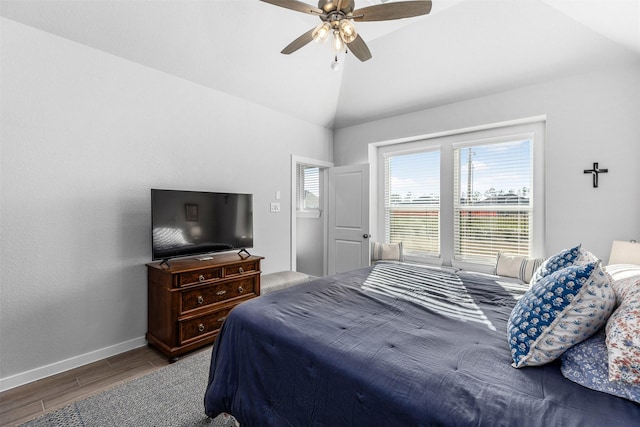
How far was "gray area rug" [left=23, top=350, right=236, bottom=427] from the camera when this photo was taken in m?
1.79

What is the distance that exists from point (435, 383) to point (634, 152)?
3233 mm

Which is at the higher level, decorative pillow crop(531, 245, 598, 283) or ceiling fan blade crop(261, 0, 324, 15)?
ceiling fan blade crop(261, 0, 324, 15)

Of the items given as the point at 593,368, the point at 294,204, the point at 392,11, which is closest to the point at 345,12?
the point at 392,11

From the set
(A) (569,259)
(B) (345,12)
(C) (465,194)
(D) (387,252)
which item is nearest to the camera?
(A) (569,259)

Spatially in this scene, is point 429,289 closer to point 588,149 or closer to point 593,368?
point 593,368

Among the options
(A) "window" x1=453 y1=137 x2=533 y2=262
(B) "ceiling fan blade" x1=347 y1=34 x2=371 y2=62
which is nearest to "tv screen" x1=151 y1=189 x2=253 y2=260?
(B) "ceiling fan blade" x1=347 y1=34 x2=371 y2=62

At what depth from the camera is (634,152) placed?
2672 mm

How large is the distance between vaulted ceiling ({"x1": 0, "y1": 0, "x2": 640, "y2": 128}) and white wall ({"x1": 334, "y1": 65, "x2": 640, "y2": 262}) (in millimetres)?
158

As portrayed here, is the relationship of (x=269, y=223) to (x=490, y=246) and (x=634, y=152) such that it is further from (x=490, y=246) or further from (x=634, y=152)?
(x=634, y=152)

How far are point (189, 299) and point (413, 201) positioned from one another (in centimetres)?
325

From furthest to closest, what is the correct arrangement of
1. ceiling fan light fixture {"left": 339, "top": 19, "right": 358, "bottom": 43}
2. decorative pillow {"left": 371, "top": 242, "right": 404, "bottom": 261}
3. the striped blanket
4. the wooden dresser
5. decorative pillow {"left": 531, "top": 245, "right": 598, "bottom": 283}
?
decorative pillow {"left": 371, "top": 242, "right": 404, "bottom": 261} < the wooden dresser < ceiling fan light fixture {"left": 339, "top": 19, "right": 358, "bottom": 43} < the striped blanket < decorative pillow {"left": 531, "top": 245, "right": 598, "bottom": 283}

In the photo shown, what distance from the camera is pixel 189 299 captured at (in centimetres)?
262

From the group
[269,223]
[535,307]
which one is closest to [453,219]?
[269,223]

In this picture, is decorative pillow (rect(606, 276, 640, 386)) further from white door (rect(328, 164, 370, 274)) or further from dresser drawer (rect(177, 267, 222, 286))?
white door (rect(328, 164, 370, 274))
